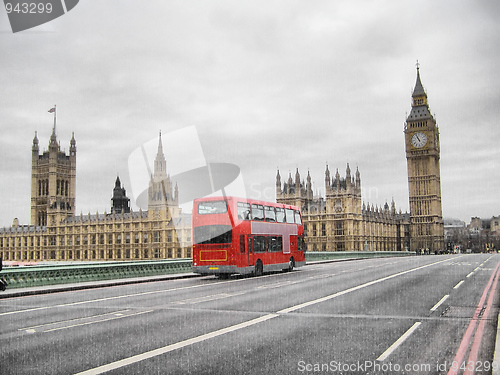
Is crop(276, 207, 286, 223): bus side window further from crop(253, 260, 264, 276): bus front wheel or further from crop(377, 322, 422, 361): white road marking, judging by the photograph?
crop(377, 322, 422, 361): white road marking

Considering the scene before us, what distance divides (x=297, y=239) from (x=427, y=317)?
21.9m

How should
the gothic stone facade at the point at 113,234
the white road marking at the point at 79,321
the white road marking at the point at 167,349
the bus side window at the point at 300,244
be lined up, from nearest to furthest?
the white road marking at the point at 167,349 < the white road marking at the point at 79,321 < the bus side window at the point at 300,244 < the gothic stone facade at the point at 113,234

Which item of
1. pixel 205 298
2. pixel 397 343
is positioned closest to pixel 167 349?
pixel 397 343

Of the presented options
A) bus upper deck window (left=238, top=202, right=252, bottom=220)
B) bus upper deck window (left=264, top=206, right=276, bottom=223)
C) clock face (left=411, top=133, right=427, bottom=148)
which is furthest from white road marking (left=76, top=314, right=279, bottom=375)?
clock face (left=411, top=133, right=427, bottom=148)

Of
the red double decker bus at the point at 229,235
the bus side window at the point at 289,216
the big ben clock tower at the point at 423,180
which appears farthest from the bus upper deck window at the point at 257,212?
the big ben clock tower at the point at 423,180

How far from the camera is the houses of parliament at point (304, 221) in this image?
104625mm

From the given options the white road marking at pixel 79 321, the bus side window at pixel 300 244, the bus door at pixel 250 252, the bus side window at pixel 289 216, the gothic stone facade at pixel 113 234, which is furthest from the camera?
the gothic stone facade at pixel 113 234

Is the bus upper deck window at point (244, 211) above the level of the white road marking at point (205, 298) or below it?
above

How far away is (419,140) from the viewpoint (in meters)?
136

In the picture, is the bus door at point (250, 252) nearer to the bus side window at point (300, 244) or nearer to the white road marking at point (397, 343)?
the bus side window at point (300, 244)

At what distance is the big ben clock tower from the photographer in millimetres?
131875

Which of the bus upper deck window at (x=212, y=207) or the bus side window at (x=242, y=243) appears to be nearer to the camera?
the bus upper deck window at (x=212, y=207)

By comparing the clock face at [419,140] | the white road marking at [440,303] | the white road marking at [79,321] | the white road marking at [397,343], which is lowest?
the white road marking at [440,303]

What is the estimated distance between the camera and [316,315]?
41.2 feet
